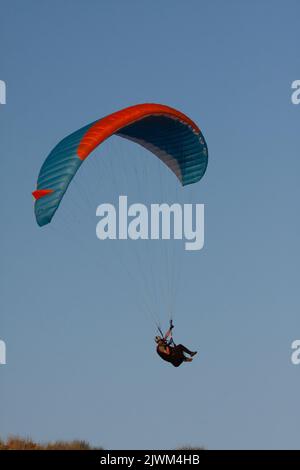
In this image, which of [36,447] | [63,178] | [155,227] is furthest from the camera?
[155,227]

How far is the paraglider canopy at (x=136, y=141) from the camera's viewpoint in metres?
31.3

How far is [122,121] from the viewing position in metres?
32.5

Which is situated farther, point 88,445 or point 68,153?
point 88,445

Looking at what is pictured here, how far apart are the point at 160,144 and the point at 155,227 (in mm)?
2261

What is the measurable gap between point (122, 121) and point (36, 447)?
8561 millimetres

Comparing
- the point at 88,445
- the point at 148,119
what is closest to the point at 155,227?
the point at 148,119

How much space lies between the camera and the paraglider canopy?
31312mm

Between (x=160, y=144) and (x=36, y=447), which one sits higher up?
(x=160, y=144)

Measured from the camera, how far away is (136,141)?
1432 inches
